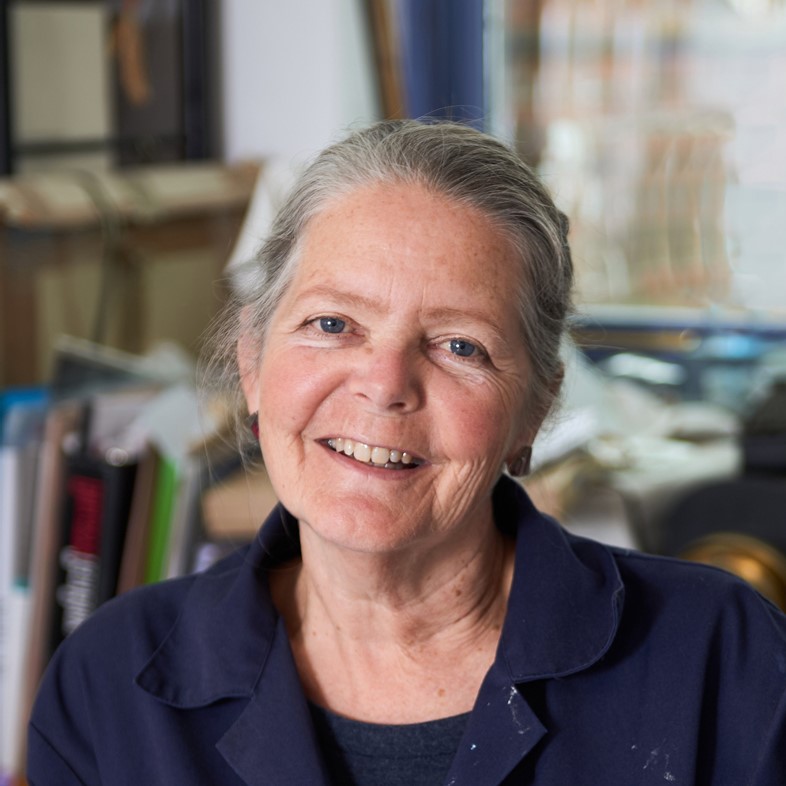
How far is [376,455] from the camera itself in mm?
1161

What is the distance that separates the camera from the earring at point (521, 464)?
4.28ft

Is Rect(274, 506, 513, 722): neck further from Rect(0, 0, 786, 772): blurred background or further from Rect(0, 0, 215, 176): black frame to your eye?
Rect(0, 0, 215, 176): black frame

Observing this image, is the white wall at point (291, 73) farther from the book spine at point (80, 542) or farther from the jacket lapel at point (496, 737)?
the jacket lapel at point (496, 737)

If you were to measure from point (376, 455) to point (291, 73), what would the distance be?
7.08 ft

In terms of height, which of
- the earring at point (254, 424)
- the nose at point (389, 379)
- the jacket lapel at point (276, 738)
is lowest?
the jacket lapel at point (276, 738)

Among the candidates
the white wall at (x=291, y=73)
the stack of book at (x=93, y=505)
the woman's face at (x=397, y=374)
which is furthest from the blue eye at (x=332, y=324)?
the white wall at (x=291, y=73)

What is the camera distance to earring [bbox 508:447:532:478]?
1.30 meters

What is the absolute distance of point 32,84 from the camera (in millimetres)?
2701

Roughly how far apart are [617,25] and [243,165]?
1017 mm

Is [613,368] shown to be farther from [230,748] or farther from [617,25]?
[230,748]

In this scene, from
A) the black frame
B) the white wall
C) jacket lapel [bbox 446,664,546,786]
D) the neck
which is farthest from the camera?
the white wall

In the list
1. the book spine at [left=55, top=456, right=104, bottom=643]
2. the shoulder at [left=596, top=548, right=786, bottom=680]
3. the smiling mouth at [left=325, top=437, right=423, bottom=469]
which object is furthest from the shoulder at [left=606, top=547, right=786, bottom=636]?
the book spine at [left=55, top=456, right=104, bottom=643]

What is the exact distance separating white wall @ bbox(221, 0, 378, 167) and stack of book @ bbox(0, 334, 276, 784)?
1.13 metres

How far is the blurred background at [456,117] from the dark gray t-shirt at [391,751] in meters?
1.22
